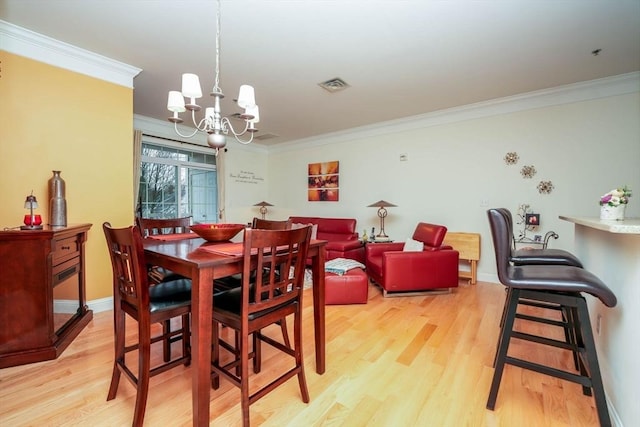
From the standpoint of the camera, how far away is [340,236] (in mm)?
5188

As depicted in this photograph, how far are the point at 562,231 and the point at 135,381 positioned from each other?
15.2 ft

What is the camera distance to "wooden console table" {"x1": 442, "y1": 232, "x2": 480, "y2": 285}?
405 centimetres

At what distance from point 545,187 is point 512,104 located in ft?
3.93

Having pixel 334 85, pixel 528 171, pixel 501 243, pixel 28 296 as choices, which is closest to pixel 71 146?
pixel 28 296

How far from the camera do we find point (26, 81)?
8.16ft

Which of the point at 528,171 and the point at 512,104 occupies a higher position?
the point at 512,104

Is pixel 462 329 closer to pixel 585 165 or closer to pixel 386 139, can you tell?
pixel 585 165

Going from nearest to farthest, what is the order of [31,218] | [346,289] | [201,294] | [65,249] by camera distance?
[201,294] < [31,218] < [65,249] < [346,289]

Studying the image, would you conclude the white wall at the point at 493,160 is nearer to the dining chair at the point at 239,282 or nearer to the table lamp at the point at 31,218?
the dining chair at the point at 239,282

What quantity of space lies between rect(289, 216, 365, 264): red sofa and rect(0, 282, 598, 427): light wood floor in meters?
2.05

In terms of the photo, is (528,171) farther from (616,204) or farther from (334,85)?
(334,85)

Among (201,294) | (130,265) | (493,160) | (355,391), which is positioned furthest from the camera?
(493,160)

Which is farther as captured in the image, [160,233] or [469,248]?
[469,248]

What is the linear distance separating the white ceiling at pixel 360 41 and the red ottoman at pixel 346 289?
2268mm
